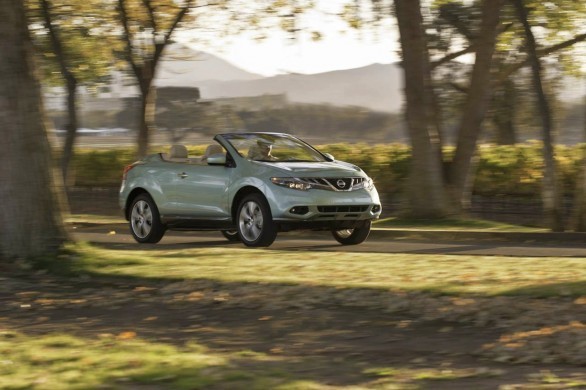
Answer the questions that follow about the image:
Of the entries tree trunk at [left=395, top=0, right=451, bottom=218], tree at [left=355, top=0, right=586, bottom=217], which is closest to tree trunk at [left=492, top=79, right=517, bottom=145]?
tree at [left=355, top=0, right=586, bottom=217]

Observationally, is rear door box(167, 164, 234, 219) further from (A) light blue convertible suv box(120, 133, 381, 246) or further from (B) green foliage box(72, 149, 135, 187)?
(B) green foliage box(72, 149, 135, 187)

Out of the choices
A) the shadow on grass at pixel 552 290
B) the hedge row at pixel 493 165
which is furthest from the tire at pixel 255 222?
the hedge row at pixel 493 165

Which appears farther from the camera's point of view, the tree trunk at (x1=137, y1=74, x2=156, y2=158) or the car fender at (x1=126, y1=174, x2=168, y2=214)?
the tree trunk at (x1=137, y1=74, x2=156, y2=158)

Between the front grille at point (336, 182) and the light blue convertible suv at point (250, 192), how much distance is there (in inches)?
0.5

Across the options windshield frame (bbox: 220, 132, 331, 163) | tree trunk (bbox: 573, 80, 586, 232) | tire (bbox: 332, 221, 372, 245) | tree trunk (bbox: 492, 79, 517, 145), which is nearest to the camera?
windshield frame (bbox: 220, 132, 331, 163)

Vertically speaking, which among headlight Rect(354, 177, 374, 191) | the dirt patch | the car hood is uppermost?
the car hood

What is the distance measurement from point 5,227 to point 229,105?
33.8 m

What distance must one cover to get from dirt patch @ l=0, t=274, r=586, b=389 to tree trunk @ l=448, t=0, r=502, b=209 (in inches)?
430

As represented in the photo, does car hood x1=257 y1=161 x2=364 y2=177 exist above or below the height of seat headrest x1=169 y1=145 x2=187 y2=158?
below

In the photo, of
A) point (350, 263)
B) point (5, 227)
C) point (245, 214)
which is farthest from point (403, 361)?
point (245, 214)

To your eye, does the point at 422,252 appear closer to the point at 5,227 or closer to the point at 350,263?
the point at 350,263

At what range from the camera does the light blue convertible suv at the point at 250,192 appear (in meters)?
15.7

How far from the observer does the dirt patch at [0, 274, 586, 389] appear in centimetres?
755

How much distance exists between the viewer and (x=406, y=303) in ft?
33.7
